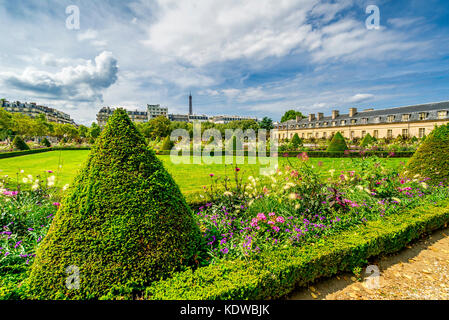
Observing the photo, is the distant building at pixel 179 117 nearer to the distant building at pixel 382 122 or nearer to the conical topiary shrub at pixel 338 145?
the distant building at pixel 382 122

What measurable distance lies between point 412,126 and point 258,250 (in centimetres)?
4632

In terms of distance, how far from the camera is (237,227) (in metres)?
3.62

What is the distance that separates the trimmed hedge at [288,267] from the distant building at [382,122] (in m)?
41.1

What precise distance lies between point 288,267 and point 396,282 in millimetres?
1662

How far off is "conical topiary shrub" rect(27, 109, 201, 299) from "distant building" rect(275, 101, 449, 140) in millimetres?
44149

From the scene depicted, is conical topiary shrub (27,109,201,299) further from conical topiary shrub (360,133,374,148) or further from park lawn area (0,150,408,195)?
conical topiary shrub (360,133,374,148)

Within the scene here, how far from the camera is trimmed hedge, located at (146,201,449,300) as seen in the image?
6.98 feet

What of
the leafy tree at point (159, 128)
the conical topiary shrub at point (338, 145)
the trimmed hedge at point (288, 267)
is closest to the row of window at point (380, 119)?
the conical topiary shrub at point (338, 145)

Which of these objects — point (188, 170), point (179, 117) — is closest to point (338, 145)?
point (188, 170)

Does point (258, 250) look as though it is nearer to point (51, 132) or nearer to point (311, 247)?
point (311, 247)

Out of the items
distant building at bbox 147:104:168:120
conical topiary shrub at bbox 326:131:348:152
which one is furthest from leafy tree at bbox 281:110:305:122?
distant building at bbox 147:104:168:120

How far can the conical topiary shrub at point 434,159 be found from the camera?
6.52 meters

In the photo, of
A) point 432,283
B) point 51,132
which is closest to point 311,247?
point 432,283
